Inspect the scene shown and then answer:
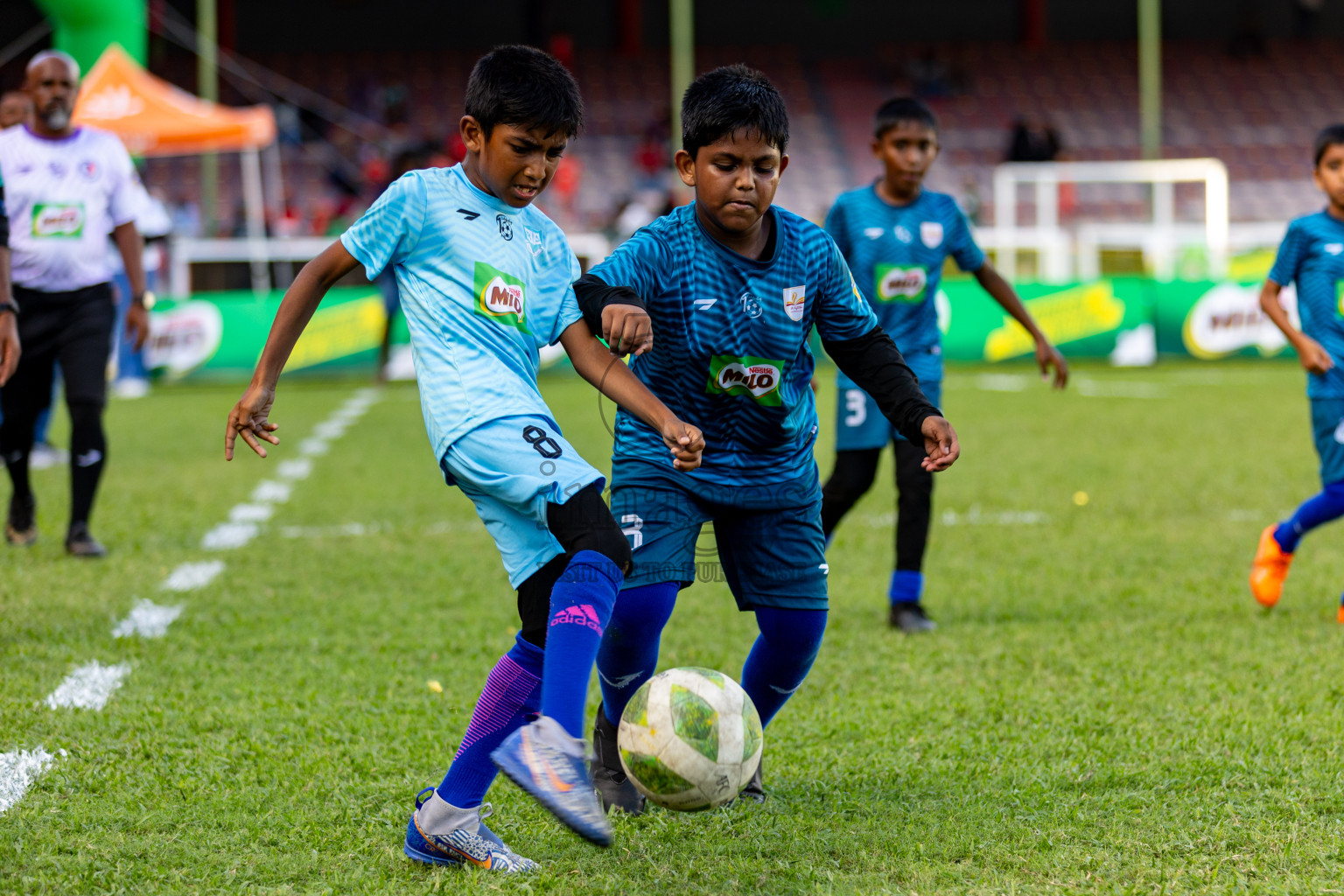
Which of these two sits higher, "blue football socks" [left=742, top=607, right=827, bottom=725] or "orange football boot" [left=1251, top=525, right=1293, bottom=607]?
"blue football socks" [left=742, top=607, right=827, bottom=725]

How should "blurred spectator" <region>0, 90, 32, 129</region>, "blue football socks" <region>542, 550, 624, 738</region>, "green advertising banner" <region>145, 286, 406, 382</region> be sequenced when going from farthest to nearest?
"green advertising banner" <region>145, 286, 406, 382</region> < "blurred spectator" <region>0, 90, 32, 129</region> < "blue football socks" <region>542, 550, 624, 738</region>

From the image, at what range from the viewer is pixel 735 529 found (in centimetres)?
340

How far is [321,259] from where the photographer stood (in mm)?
2992

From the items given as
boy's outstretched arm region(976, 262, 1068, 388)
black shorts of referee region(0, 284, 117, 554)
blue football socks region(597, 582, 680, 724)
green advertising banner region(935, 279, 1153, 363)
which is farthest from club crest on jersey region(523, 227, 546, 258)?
green advertising banner region(935, 279, 1153, 363)

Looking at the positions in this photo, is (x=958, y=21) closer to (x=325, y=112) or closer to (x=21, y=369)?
(x=325, y=112)

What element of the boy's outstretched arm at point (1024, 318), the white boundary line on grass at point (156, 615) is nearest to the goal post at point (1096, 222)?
the white boundary line on grass at point (156, 615)

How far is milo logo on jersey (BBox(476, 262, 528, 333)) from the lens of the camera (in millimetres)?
3062

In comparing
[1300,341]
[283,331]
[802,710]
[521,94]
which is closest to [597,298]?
[521,94]

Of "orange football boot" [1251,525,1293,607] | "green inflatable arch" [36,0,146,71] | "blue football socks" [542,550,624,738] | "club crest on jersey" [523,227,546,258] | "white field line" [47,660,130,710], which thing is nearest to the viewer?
"blue football socks" [542,550,624,738]

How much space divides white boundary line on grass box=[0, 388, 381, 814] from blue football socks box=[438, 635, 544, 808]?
1128 mm

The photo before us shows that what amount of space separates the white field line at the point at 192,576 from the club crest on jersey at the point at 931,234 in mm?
3306

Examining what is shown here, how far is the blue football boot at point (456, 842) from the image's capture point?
9.97 ft

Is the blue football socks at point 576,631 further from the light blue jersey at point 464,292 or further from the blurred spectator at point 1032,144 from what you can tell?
the blurred spectator at point 1032,144

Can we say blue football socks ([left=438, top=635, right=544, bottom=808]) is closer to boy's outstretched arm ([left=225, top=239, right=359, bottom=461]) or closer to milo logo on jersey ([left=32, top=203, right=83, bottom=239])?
boy's outstretched arm ([left=225, top=239, right=359, bottom=461])
